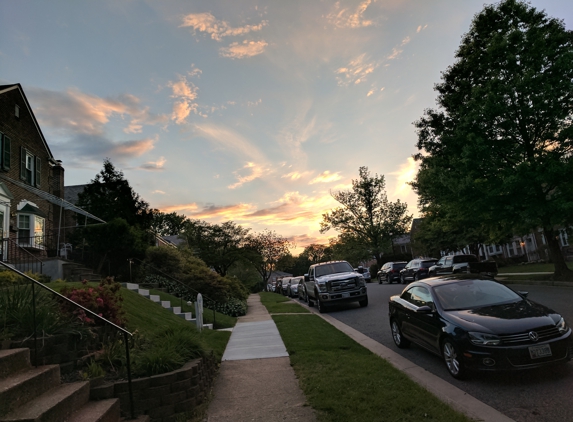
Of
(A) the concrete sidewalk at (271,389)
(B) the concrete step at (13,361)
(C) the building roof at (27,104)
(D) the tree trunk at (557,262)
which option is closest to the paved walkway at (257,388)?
(A) the concrete sidewalk at (271,389)

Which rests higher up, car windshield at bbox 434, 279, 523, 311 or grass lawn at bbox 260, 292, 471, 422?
car windshield at bbox 434, 279, 523, 311

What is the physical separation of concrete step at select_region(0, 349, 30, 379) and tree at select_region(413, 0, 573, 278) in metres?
17.2

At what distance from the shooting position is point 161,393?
187 inches

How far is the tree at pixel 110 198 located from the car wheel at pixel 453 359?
22.5 meters

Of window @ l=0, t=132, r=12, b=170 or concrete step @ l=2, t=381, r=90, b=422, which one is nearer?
concrete step @ l=2, t=381, r=90, b=422

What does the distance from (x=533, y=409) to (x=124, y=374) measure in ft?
16.0

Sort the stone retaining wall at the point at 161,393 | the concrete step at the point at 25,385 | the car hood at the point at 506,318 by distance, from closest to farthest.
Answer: the concrete step at the point at 25,385 → the stone retaining wall at the point at 161,393 → the car hood at the point at 506,318

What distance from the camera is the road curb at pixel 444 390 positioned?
4473mm

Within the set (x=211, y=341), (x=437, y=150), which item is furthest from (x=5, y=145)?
(x=437, y=150)

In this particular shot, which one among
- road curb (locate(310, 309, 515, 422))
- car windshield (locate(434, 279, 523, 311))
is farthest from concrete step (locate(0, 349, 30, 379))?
car windshield (locate(434, 279, 523, 311))

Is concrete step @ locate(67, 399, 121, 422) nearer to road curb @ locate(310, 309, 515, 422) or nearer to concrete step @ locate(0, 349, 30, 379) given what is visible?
concrete step @ locate(0, 349, 30, 379)

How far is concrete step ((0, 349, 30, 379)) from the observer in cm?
402

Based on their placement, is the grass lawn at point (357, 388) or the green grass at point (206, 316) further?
the green grass at point (206, 316)

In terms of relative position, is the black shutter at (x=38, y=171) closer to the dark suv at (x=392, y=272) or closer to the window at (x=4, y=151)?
the window at (x=4, y=151)
